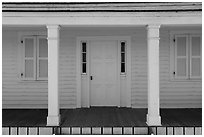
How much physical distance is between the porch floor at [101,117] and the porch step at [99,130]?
0.88ft

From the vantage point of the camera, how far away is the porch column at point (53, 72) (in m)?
7.25

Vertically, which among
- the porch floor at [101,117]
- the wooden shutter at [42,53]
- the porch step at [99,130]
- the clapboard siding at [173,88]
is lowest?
the porch step at [99,130]

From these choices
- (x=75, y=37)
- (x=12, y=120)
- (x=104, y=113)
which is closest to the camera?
(x=12, y=120)

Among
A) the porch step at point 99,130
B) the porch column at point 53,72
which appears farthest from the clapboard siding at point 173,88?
the porch column at point 53,72

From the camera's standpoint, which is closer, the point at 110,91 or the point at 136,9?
the point at 136,9

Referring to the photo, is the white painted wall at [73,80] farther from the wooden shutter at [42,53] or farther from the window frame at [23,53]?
the wooden shutter at [42,53]

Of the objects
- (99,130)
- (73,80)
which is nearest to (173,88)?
(73,80)

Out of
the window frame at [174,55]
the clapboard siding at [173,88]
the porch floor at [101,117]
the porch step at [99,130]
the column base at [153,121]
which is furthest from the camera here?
the clapboard siding at [173,88]

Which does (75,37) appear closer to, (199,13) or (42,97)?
(42,97)

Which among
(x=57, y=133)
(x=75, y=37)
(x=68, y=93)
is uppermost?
(x=75, y=37)

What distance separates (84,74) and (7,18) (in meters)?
3.22

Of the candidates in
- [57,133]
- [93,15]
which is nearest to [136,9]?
[93,15]

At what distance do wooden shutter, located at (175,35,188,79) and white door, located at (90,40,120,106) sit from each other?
1821mm

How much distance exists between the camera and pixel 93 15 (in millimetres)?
7234
